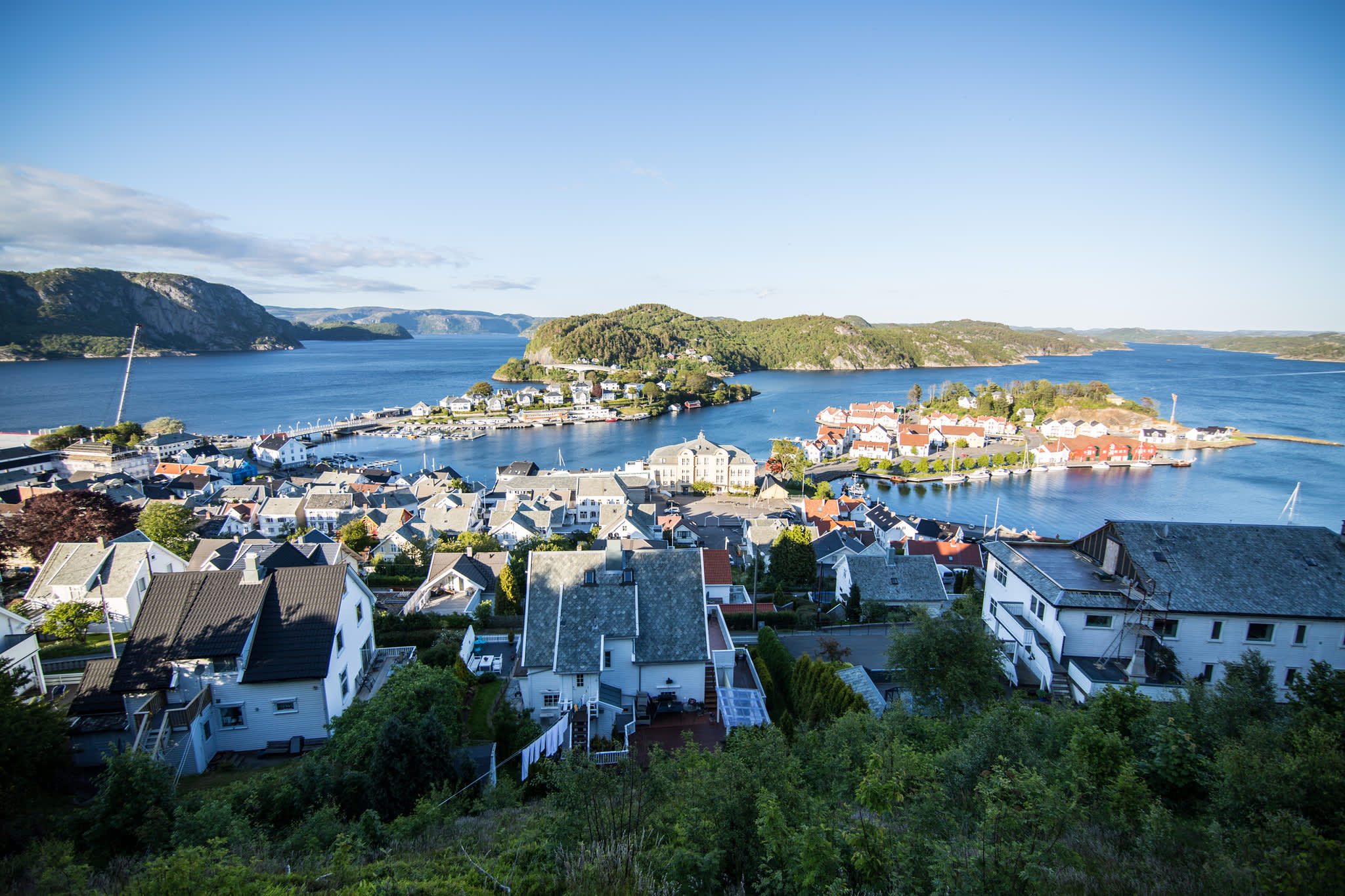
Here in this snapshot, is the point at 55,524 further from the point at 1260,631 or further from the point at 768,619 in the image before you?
the point at 1260,631

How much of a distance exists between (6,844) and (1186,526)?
19.1m

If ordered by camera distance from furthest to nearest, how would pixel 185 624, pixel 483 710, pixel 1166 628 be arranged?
pixel 1166 628 < pixel 483 710 < pixel 185 624

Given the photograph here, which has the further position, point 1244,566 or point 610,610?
point 610,610

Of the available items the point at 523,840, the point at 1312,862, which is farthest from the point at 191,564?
the point at 1312,862

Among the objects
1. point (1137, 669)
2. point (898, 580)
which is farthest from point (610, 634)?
point (898, 580)

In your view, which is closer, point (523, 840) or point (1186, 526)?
point (523, 840)

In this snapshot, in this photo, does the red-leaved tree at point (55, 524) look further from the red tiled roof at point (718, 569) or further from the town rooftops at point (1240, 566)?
the town rooftops at point (1240, 566)

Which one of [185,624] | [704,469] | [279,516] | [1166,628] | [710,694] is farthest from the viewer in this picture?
[704,469]

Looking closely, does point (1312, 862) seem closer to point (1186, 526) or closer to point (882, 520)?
point (1186, 526)

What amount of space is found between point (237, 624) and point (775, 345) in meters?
156

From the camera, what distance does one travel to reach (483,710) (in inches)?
447

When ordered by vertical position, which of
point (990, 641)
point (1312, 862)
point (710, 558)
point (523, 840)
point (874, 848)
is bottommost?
point (710, 558)

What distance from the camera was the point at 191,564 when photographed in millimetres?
20047

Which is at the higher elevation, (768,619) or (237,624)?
(237,624)
